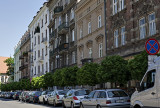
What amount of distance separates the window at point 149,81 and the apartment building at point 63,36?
28427mm

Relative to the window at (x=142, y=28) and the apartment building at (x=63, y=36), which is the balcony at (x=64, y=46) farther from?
the window at (x=142, y=28)

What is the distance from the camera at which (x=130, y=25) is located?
24.8 m

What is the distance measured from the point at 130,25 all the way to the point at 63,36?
22.2 meters

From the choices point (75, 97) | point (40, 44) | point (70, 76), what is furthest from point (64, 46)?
point (75, 97)

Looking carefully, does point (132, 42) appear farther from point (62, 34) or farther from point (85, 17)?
point (62, 34)

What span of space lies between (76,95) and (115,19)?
9.95m

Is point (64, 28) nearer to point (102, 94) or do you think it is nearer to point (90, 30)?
point (90, 30)

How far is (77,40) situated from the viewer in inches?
1528

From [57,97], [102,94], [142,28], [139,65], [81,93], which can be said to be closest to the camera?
[102,94]

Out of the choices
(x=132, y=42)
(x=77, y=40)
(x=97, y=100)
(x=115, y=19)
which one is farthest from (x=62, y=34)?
(x=97, y=100)

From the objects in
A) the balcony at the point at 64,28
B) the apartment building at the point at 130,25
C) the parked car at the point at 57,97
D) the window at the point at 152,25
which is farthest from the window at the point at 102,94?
the balcony at the point at 64,28

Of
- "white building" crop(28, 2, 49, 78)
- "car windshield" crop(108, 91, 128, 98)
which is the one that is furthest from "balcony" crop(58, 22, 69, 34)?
"car windshield" crop(108, 91, 128, 98)

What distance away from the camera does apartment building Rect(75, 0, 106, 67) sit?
31.3m

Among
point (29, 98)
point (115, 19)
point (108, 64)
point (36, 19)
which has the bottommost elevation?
point (29, 98)
